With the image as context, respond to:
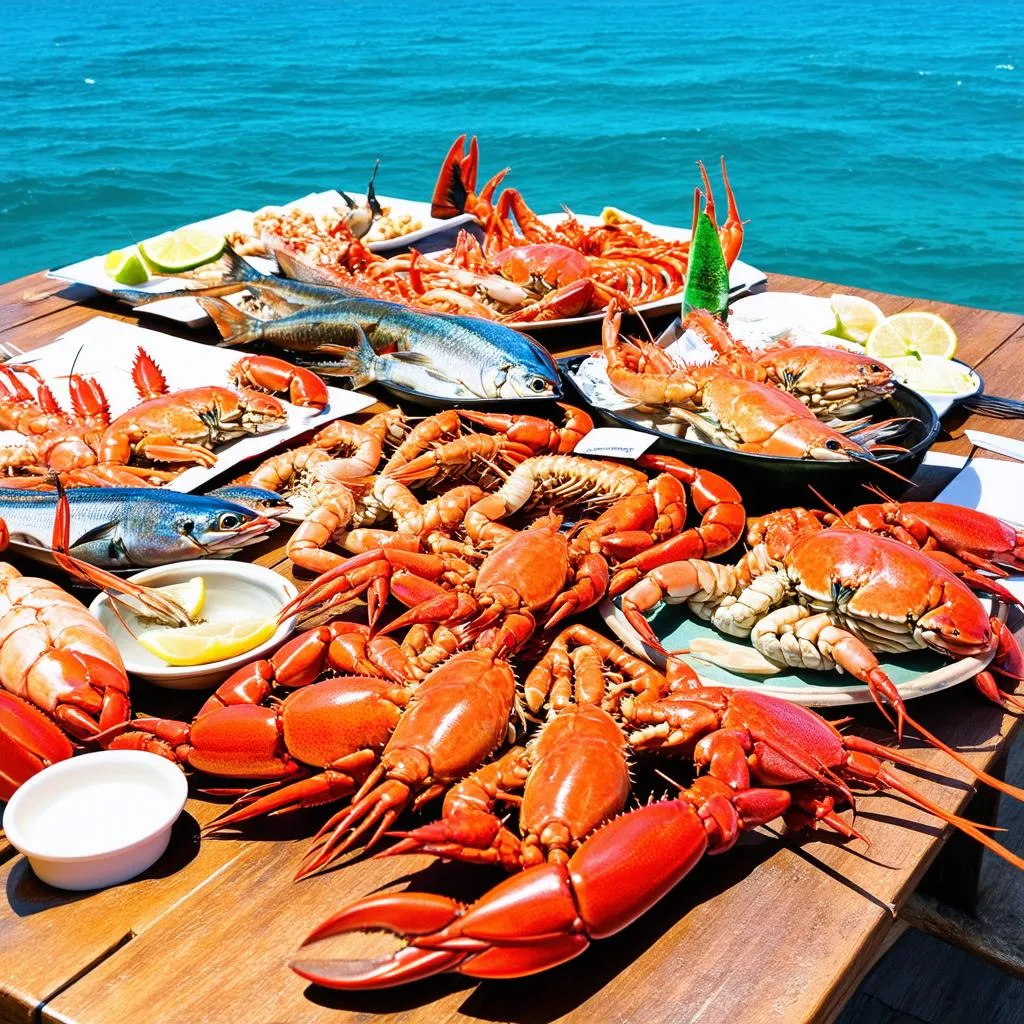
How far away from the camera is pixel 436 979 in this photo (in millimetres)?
1362

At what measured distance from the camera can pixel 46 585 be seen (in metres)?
1.92

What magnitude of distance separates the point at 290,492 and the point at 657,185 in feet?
44.9

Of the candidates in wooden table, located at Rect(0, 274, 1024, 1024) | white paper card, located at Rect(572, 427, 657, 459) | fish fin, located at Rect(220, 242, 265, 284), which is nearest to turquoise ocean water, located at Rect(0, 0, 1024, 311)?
fish fin, located at Rect(220, 242, 265, 284)

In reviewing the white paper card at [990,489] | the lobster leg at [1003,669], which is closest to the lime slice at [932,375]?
the white paper card at [990,489]

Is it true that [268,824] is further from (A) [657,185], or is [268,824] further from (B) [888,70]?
(B) [888,70]

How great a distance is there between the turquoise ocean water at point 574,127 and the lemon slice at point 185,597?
1168cm

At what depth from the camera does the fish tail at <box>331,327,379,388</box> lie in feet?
9.41

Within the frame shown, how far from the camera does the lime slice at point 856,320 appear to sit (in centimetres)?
335

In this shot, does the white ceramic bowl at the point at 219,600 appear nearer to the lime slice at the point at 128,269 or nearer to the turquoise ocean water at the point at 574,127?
the lime slice at the point at 128,269

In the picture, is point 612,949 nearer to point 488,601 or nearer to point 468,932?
point 468,932

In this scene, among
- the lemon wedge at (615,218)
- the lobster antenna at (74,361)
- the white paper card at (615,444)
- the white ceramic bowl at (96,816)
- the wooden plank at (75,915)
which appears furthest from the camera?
the lemon wedge at (615,218)

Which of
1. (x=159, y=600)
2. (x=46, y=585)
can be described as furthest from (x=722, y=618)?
(x=46, y=585)

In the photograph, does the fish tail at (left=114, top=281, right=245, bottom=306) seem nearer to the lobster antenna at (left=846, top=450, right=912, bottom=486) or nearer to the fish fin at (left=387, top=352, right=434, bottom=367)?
the fish fin at (left=387, top=352, right=434, bottom=367)

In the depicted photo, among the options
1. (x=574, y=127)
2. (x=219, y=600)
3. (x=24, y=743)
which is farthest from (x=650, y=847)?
(x=574, y=127)
